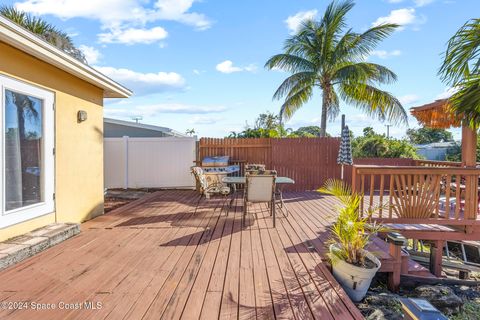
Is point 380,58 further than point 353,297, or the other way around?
point 380,58

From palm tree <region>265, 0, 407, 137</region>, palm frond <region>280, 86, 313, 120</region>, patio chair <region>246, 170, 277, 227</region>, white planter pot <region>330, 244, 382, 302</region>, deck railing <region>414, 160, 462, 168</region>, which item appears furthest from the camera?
palm frond <region>280, 86, 313, 120</region>

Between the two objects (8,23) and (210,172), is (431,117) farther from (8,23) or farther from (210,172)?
(8,23)

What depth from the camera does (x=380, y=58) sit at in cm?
980

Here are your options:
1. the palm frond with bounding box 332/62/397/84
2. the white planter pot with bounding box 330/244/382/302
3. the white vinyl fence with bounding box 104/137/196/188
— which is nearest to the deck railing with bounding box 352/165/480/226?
the white planter pot with bounding box 330/244/382/302

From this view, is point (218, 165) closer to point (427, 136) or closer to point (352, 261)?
point (352, 261)

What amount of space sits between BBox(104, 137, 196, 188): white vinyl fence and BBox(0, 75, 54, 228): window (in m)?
4.51

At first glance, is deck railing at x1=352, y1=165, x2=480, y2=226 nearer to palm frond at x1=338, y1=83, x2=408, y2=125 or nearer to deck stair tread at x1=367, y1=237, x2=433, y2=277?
deck stair tread at x1=367, y1=237, x2=433, y2=277

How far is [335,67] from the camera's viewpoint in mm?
10109

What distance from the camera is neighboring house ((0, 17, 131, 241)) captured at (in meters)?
3.21

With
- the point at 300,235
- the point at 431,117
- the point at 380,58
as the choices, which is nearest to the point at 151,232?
the point at 300,235

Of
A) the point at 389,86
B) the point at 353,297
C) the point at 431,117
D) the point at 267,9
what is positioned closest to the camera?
the point at 353,297

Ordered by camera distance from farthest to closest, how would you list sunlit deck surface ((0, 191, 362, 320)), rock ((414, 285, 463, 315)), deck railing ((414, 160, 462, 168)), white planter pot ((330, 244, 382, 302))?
deck railing ((414, 160, 462, 168))
rock ((414, 285, 463, 315))
white planter pot ((330, 244, 382, 302))
sunlit deck surface ((0, 191, 362, 320))

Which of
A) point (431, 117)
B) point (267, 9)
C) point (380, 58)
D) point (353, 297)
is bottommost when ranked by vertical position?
point (353, 297)

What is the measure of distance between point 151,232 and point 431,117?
675 centimetres
